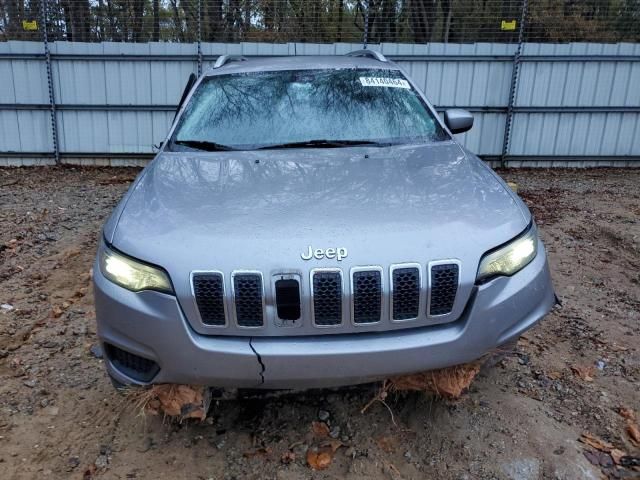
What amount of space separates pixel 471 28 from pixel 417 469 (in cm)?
931

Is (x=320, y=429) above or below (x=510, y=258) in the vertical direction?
below

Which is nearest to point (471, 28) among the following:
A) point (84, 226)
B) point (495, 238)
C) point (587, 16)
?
point (587, 16)

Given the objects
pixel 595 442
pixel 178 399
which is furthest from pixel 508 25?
pixel 178 399

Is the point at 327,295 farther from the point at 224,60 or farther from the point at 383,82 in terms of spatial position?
the point at 224,60

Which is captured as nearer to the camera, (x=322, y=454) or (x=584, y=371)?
(x=322, y=454)

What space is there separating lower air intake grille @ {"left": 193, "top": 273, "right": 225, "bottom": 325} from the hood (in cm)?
4

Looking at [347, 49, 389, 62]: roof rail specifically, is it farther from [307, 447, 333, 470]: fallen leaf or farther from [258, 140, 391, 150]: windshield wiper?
[307, 447, 333, 470]: fallen leaf

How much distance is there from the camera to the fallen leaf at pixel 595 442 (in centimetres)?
229

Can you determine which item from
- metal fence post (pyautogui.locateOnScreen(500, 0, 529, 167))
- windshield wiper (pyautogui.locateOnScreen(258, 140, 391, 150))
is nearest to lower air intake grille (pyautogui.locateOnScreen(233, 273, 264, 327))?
windshield wiper (pyautogui.locateOnScreen(258, 140, 391, 150))

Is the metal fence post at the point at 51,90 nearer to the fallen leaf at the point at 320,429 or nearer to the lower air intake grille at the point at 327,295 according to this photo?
the fallen leaf at the point at 320,429

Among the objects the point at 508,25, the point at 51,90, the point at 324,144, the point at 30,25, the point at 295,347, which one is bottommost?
the point at 295,347

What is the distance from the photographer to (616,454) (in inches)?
88.9

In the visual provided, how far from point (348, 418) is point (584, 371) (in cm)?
142

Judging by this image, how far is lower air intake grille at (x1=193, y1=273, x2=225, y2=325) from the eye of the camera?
186 cm
